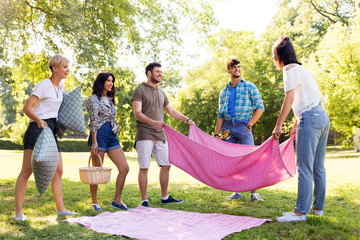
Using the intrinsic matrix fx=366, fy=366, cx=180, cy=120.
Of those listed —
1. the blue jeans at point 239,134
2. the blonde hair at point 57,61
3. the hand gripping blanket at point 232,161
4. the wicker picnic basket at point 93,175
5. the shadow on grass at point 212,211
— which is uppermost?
the blonde hair at point 57,61

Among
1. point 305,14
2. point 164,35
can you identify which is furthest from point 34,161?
point 305,14

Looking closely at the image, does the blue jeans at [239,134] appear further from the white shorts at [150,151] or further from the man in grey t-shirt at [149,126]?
the white shorts at [150,151]

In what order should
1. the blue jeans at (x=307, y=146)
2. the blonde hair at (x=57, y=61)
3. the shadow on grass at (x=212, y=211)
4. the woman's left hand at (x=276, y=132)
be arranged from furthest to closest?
the blonde hair at (x=57, y=61)
the woman's left hand at (x=276, y=132)
the blue jeans at (x=307, y=146)
the shadow on grass at (x=212, y=211)

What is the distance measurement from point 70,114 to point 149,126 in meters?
1.30

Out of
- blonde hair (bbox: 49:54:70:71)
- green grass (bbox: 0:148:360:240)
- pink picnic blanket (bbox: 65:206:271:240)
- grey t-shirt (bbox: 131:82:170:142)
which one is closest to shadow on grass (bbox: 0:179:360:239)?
green grass (bbox: 0:148:360:240)

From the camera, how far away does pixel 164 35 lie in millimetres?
11531

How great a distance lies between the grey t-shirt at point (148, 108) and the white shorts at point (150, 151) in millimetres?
78

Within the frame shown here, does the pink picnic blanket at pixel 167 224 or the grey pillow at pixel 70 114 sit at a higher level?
the grey pillow at pixel 70 114

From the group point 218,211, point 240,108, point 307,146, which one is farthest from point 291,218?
point 240,108

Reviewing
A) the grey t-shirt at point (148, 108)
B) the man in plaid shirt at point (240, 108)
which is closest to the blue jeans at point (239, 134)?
the man in plaid shirt at point (240, 108)

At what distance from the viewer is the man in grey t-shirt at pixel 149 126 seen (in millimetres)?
5645

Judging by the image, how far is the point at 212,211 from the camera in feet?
17.3

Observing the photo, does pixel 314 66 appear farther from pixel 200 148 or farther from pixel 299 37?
pixel 200 148

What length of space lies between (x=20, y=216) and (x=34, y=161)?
0.83m
